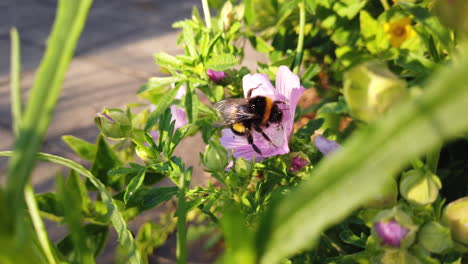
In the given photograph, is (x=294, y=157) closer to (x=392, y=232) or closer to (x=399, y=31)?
(x=392, y=232)

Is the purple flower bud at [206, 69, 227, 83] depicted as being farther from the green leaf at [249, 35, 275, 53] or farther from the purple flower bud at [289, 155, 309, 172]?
the green leaf at [249, 35, 275, 53]

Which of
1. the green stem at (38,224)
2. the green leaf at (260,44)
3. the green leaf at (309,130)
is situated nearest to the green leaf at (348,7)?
the green leaf at (260,44)

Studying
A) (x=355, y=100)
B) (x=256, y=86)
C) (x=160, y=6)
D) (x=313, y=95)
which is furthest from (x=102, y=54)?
(x=355, y=100)

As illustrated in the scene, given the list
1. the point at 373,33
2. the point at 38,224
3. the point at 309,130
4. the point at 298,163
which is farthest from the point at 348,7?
the point at 38,224

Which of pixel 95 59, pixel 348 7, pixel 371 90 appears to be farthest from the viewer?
pixel 95 59

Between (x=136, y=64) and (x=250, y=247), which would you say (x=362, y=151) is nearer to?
(x=250, y=247)

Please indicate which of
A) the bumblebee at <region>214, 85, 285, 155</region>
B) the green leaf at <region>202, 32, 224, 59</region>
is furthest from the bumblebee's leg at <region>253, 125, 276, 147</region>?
the green leaf at <region>202, 32, 224, 59</region>
